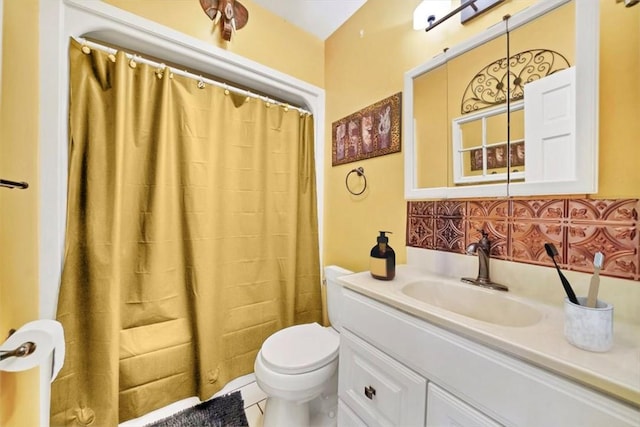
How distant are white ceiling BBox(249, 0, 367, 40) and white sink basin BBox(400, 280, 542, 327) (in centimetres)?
175

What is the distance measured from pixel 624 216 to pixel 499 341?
560 mm

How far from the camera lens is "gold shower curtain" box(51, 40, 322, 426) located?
1.12 metres

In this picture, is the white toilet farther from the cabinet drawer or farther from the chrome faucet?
the chrome faucet

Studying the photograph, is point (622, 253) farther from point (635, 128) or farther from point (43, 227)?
point (43, 227)

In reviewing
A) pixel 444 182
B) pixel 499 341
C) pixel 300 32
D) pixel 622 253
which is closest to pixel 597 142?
pixel 622 253

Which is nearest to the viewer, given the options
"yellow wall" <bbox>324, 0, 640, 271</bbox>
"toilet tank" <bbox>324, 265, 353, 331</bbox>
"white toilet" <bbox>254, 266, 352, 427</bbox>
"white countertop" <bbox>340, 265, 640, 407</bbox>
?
"white countertop" <bbox>340, 265, 640, 407</bbox>

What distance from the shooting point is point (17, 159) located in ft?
2.70

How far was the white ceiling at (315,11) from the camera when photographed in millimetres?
1519

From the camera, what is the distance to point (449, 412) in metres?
0.61

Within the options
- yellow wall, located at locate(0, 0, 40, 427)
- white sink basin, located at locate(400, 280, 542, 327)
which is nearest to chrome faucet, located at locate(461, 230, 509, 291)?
white sink basin, located at locate(400, 280, 542, 327)

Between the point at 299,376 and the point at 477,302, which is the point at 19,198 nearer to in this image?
the point at 299,376

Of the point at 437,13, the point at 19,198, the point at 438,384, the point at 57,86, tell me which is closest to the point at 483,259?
the point at 438,384

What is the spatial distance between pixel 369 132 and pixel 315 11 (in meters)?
0.94

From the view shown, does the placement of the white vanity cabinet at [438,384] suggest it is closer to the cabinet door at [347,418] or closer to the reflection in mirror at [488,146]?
the cabinet door at [347,418]
